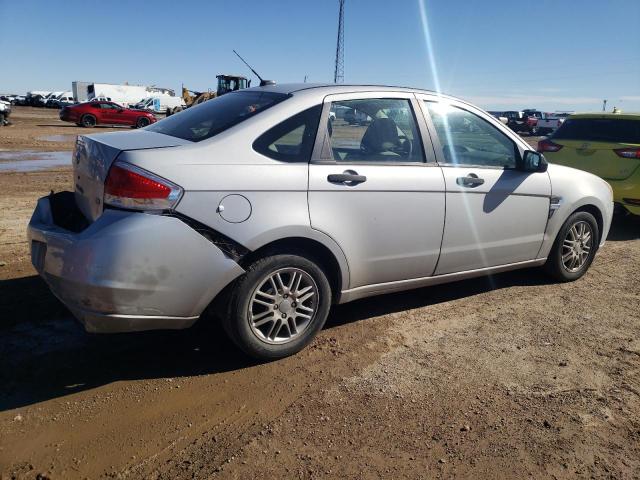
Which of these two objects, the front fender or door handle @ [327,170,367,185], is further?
the front fender

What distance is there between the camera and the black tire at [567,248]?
4945mm

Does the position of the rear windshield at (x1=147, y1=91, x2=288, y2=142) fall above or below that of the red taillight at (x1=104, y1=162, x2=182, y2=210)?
above

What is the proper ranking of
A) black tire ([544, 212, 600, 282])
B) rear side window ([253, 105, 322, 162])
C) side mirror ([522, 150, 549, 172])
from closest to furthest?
rear side window ([253, 105, 322, 162]) → side mirror ([522, 150, 549, 172]) → black tire ([544, 212, 600, 282])

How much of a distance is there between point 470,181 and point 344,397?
1992 millimetres

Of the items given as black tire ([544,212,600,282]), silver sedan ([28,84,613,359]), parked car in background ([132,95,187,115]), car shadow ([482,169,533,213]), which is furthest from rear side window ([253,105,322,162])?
parked car in background ([132,95,187,115])

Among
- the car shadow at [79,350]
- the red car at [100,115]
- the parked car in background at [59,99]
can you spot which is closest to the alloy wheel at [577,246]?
the car shadow at [79,350]

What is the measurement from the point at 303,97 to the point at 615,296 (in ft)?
11.3

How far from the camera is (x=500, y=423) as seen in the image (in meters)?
2.91

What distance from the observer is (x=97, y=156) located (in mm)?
3145

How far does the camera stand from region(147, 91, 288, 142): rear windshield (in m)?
A: 3.43

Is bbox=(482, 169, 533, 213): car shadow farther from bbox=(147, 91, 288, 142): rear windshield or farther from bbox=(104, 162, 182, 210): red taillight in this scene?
bbox=(104, 162, 182, 210): red taillight

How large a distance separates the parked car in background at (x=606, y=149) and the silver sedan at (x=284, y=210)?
3.05 metres

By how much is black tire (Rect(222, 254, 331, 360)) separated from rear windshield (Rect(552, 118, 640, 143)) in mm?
5833

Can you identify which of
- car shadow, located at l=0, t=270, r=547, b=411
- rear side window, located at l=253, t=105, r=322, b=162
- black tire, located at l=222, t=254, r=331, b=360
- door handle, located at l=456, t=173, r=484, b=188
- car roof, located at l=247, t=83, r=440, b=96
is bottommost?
car shadow, located at l=0, t=270, r=547, b=411
